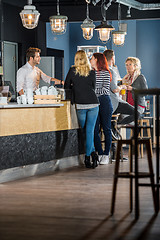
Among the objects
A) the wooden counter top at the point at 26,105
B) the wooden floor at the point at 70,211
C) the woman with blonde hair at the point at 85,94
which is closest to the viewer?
the wooden floor at the point at 70,211

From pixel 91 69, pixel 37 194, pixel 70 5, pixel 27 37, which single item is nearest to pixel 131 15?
pixel 70 5

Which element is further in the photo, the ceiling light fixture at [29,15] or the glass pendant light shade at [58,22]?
the glass pendant light shade at [58,22]

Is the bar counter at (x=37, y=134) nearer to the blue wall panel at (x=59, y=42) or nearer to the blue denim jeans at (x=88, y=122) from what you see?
the blue denim jeans at (x=88, y=122)

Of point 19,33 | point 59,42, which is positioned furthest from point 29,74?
point 59,42

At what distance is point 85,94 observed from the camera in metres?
7.27

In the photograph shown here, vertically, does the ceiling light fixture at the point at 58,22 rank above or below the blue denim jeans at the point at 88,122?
above

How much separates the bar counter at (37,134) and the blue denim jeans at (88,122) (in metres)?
0.24

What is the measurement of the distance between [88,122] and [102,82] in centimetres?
65

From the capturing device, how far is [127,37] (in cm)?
1360

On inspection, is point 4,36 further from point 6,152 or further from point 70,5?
point 6,152

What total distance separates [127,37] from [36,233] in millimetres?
10322

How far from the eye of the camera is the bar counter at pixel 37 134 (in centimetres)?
639

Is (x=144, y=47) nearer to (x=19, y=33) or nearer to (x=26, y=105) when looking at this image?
(x=19, y=33)

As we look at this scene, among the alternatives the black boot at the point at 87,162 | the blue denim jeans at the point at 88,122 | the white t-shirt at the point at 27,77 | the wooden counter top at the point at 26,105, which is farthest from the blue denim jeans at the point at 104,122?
the white t-shirt at the point at 27,77
